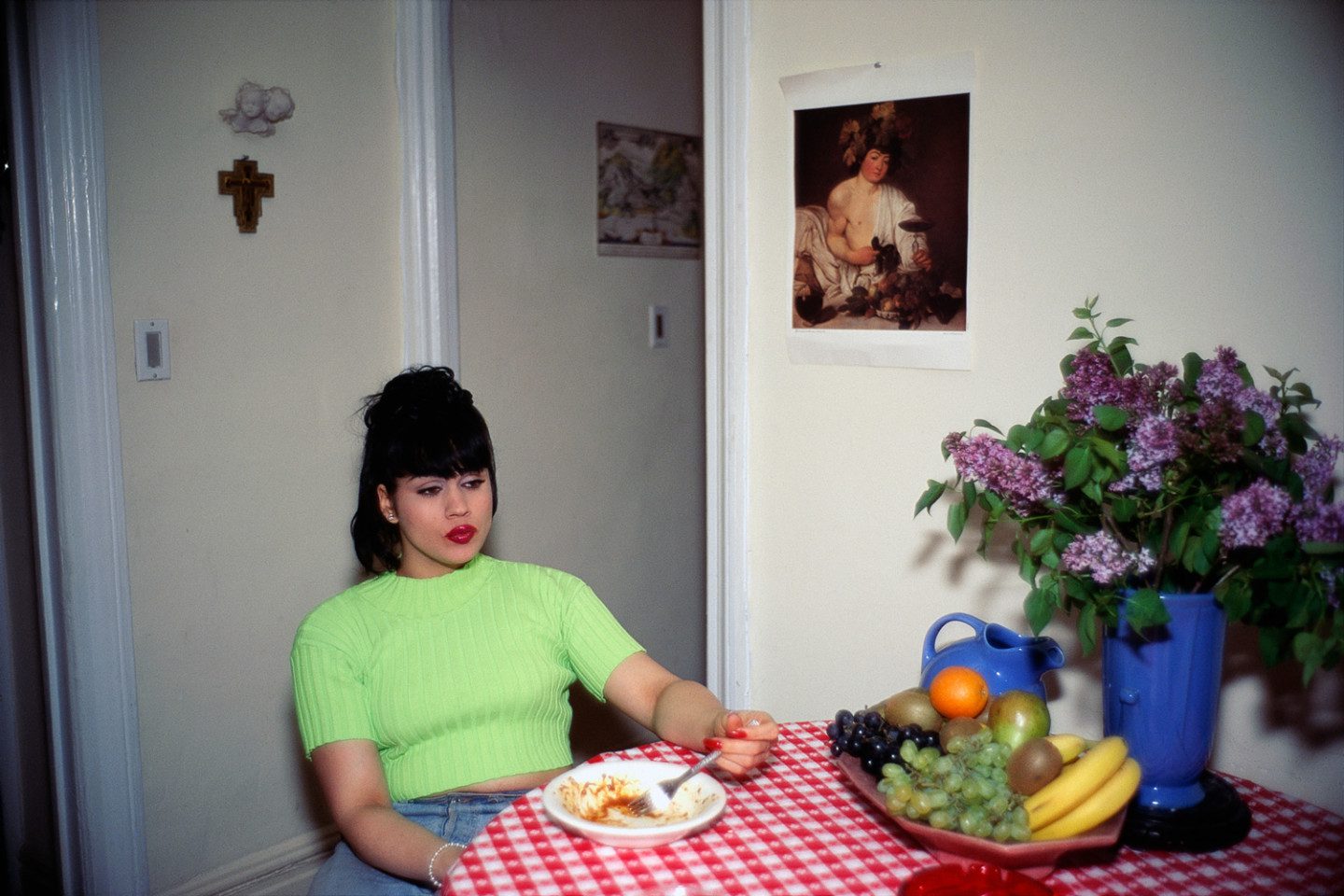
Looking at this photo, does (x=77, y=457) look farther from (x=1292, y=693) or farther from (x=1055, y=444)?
(x=1292, y=693)

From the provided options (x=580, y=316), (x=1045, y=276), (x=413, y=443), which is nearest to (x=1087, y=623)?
(x=1045, y=276)

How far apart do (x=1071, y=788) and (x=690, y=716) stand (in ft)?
1.74

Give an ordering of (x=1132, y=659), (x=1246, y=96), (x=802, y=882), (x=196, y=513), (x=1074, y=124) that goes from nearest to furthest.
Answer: (x=802, y=882) → (x=1132, y=659) → (x=1246, y=96) → (x=1074, y=124) → (x=196, y=513)

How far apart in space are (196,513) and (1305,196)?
204 centimetres

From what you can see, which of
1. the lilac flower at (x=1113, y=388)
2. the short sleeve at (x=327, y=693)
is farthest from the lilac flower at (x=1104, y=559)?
the short sleeve at (x=327, y=693)

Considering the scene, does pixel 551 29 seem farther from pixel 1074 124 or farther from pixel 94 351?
pixel 1074 124

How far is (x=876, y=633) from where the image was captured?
1814 millimetres

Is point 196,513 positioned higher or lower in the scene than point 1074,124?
lower

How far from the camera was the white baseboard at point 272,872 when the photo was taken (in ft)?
7.83

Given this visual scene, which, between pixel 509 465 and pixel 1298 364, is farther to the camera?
pixel 509 465

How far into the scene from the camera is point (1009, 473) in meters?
1.30

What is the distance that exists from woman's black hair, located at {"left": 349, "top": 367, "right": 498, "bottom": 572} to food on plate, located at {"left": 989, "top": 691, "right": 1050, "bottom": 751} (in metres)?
0.84

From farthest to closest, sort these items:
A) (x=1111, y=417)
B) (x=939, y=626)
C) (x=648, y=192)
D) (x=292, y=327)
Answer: (x=648, y=192) → (x=292, y=327) → (x=939, y=626) → (x=1111, y=417)

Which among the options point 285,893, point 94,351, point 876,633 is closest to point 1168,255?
point 876,633
